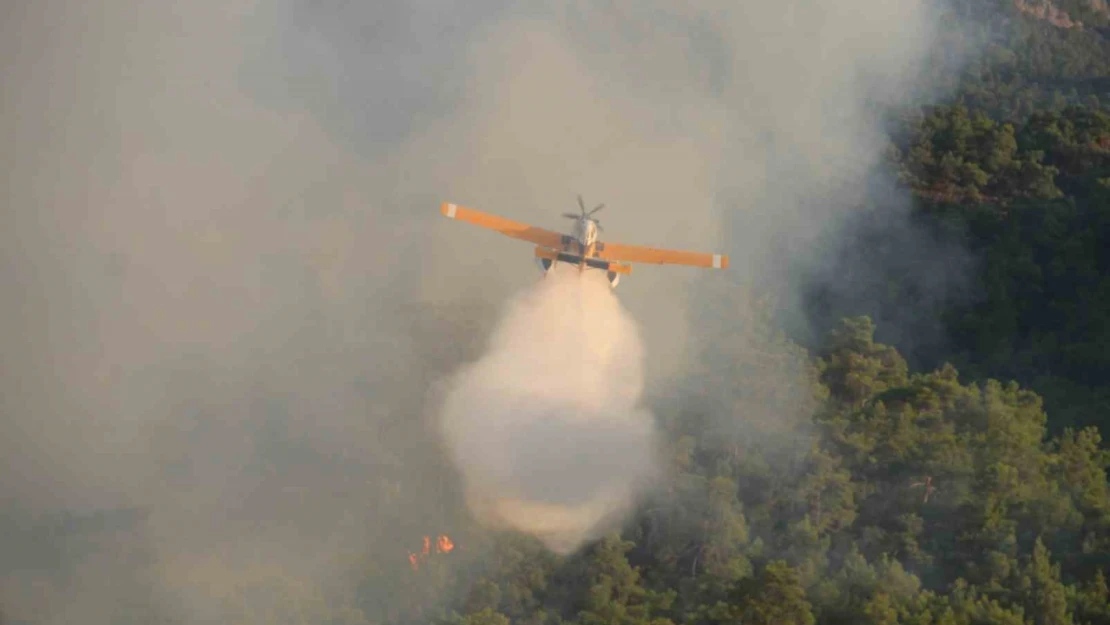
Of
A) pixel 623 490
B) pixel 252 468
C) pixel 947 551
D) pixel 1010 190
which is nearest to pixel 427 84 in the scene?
pixel 1010 190

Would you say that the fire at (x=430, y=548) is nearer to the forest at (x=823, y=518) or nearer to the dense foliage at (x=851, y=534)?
the forest at (x=823, y=518)

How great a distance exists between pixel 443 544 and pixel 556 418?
23.3 feet

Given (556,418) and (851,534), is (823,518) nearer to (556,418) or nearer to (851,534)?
(851,534)

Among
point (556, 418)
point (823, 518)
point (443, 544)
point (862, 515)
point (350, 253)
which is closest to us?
point (823, 518)

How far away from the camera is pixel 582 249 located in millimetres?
58969

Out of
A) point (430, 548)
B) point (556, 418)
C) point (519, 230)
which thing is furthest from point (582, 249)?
point (430, 548)

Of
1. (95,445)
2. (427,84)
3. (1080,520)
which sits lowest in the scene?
(95,445)

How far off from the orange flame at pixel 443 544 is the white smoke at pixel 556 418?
1592 millimetres

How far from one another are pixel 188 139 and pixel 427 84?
14.7 m

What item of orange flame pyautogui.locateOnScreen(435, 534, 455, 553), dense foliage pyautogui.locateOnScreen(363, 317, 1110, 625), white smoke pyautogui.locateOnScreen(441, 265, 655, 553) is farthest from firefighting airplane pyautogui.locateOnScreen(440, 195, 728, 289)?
orange flame pyautogui.locateOnScreen(435, 534, 455, 553)

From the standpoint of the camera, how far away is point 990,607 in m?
50.2

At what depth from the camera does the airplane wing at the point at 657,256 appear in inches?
2438

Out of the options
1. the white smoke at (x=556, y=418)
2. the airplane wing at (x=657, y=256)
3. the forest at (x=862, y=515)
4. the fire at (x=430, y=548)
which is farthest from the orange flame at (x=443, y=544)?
the airplane wing at (x=657, y=256)

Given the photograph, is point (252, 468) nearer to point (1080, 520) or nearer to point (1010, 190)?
point (1080, 520)
